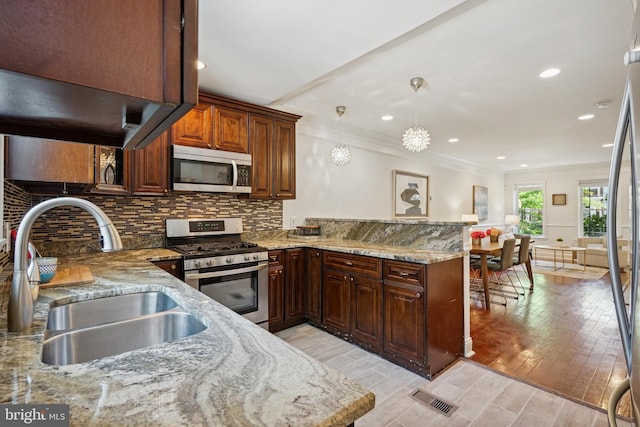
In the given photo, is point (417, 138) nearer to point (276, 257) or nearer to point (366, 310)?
point (366, 310)

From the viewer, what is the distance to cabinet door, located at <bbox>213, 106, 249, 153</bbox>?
3141 mm

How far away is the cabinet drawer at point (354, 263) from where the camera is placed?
2.64 metres

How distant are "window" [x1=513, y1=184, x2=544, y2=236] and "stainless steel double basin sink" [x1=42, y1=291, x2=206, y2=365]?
9.80 metres

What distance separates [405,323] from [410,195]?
3600mm

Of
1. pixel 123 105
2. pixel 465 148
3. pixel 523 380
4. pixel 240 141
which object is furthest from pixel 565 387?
pixel 465 148

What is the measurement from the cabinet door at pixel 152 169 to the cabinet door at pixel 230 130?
490 mm

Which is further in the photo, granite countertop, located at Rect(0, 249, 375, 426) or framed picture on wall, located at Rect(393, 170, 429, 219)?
framed picture on wall, located at Rect(393, 170, 429, 219)

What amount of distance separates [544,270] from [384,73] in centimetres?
599

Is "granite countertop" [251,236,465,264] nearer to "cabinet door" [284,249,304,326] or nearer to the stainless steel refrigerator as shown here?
"cabinet door" [284,249,304,326]

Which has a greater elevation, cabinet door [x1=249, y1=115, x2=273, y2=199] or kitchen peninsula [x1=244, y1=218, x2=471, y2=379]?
cabinet door [x1=249, y1=115, x2=273, y2=199]

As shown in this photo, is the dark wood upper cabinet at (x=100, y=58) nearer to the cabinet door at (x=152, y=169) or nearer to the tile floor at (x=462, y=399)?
the tile floor at (x=462, y=399)

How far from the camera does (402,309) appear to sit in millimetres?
2455

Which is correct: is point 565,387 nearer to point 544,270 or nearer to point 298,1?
point 298,1

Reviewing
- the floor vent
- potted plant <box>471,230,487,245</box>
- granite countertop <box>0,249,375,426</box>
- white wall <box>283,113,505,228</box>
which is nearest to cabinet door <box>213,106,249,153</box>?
white wall <box>283,113,505,228</box>
